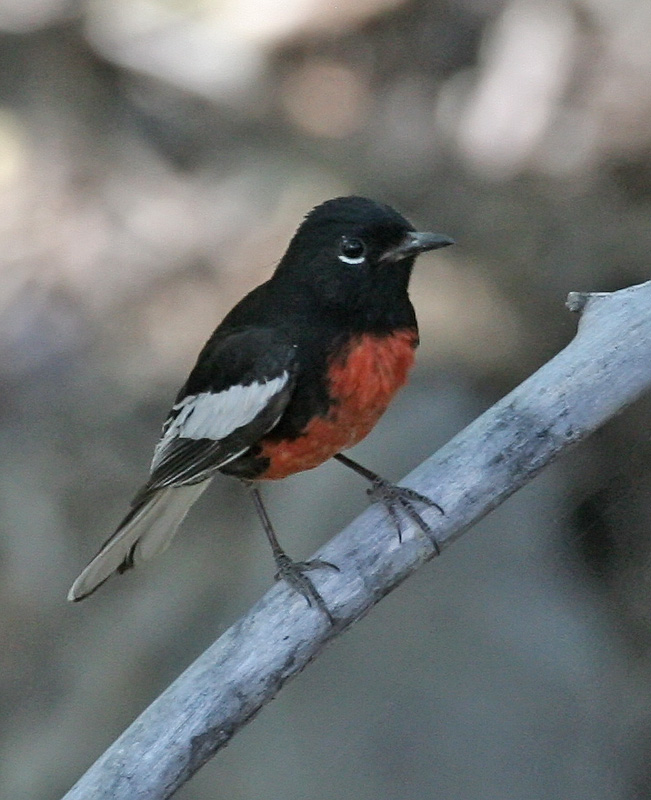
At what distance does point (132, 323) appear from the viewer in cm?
564

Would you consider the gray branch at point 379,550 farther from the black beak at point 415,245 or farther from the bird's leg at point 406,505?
the black beak at point 415,245

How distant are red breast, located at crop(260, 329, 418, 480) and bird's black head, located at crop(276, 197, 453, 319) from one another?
0.10m

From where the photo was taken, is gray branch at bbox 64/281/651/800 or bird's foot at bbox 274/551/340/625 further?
bird's foot at bbox 274/551/340/625

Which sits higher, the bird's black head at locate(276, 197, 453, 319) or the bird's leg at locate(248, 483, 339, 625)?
the bird's black head at locate(276, 197, 453, 319)

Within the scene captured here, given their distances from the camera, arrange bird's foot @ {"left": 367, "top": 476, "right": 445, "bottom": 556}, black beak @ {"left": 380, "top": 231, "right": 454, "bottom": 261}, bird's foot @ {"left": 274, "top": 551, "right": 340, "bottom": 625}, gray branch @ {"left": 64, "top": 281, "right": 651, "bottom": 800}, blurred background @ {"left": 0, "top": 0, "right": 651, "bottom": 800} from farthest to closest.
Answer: blurred background @ {"left": 0, "top": 0, "right": 651, "bottom": 800} → black beak @ {"left": 380, "top": 231, "right": 454, "bottom": 261} → bird's foot @ {"left": 367, "top": 476, "right": 445, "bottom": 556} → bird's foot @ {"left": 274, "top": 551, "right": 340, "bottom": 625} → gray branch @ {"left": 64, "top": 281, "right": 651, "bottom": 800}

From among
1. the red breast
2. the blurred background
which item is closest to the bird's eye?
the red breast

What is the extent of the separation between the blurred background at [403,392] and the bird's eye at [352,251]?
5.51ft

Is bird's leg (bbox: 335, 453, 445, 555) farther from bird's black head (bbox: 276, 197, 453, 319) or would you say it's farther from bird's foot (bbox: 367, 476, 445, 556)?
bird's black head (bbox: 276, 197, 453, 319)

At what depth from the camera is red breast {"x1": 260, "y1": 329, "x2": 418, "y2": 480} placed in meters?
2.84

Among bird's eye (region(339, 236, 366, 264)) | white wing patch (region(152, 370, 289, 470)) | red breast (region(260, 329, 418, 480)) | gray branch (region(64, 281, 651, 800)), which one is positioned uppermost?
bird's eye (region(339, 236, 366, 264))

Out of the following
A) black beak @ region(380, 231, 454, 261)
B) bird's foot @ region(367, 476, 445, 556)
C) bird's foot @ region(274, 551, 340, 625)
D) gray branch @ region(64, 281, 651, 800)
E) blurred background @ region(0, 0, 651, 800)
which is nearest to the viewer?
gray branch @ region(64, 281, 651, 800)

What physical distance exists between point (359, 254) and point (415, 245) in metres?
0.14

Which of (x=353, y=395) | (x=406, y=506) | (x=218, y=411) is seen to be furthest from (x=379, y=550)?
(x=218, y=411)

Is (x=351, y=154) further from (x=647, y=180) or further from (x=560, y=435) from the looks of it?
(x=560, y=435)
